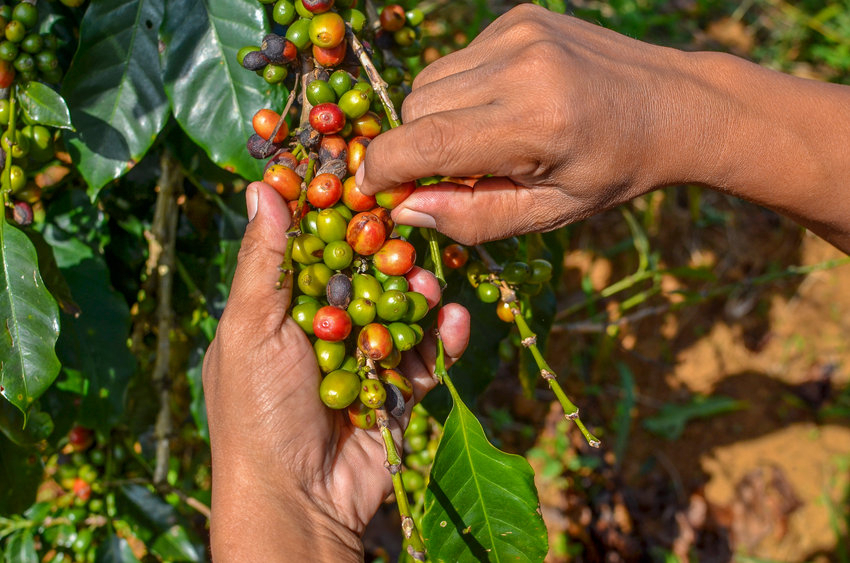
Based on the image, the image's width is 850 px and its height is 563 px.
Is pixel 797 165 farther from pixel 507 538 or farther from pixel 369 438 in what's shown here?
pixel 369 438

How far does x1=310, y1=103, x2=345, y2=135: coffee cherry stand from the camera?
1591 mm

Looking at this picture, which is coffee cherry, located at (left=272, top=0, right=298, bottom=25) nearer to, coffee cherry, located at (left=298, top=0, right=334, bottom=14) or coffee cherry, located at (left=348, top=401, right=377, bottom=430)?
coffee cherry, located at (left=298, top=0, right=334, bottom=14)

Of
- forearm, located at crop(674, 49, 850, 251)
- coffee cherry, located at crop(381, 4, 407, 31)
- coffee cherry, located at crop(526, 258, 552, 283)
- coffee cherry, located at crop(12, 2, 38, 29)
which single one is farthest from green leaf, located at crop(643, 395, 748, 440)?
coffee cherry, located at crop(12, 2, 38, 29)

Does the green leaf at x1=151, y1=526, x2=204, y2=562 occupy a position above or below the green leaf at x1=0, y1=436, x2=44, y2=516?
below

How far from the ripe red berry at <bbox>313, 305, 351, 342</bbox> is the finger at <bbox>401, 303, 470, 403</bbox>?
309 millimetres

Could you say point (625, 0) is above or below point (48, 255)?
below

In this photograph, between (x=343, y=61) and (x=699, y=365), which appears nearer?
(x=343, y=61)

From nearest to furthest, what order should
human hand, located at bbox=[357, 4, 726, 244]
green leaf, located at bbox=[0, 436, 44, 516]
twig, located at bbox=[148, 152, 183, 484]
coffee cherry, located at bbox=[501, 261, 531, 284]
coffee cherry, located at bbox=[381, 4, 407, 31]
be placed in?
human hand, located at bbox=[357, 4, 726, 244] → coffee cherry, located at bbox=[501, 261, 531, 284] → coffee cherry, located at bbox=[381, 4, 407, 31] → green leaf, located at bbox=[0, 436, 44, 516] → twig, located at bbox=[148, 152, 183, 484]

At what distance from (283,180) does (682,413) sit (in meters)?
3.51

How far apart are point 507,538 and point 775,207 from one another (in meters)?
1.31

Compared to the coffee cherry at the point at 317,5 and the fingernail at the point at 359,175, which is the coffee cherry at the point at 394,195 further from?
the coffee cherry at the point at 317,5

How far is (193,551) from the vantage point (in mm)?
2389

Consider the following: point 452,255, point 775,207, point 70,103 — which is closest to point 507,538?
point 452,255

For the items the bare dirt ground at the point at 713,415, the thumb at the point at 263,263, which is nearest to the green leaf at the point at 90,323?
the thumb at the point at 263,263
